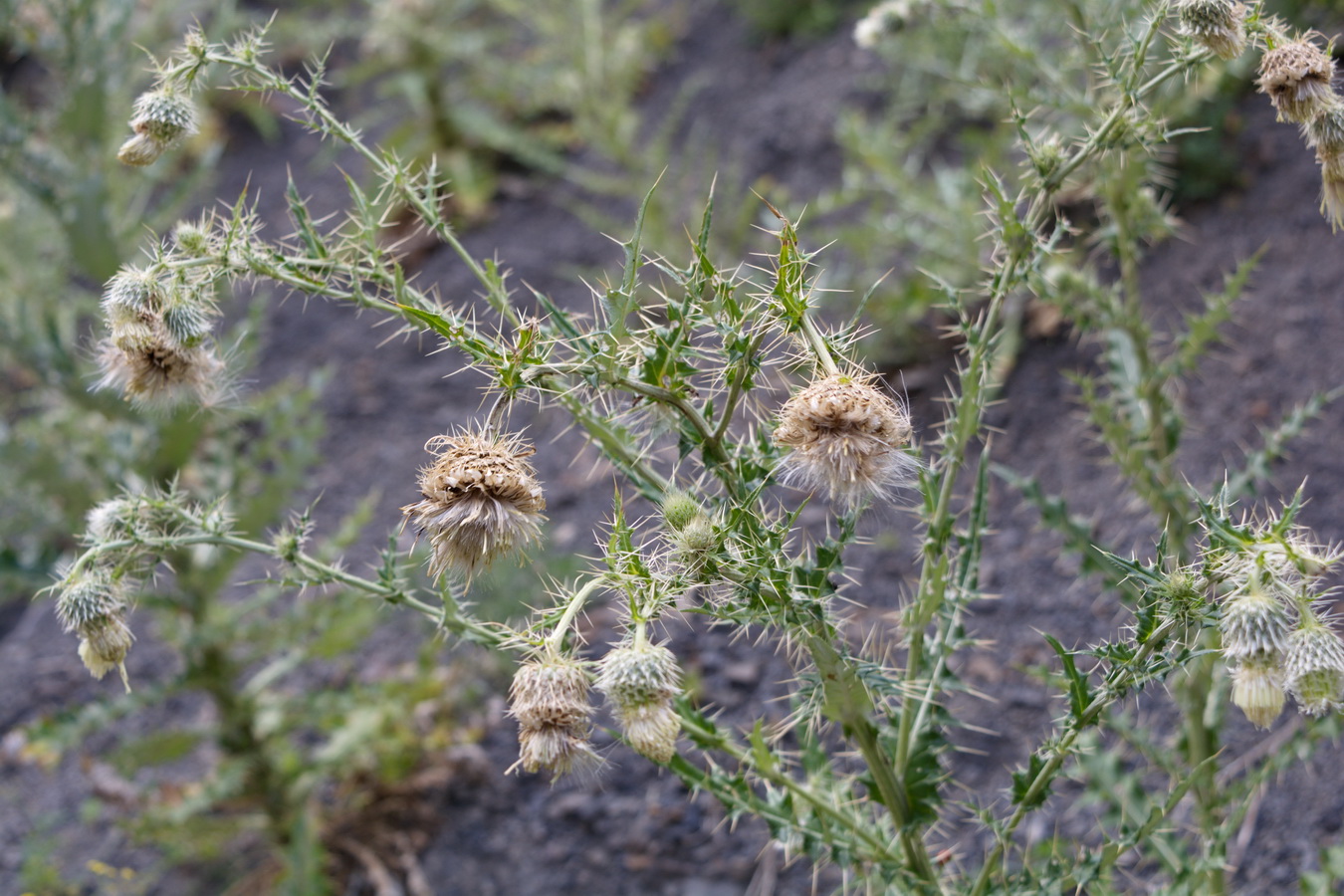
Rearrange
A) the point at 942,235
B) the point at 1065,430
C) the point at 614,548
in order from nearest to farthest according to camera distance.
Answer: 1. the point at 614,548
2. the point at 1065,430
3. the point at 942,235

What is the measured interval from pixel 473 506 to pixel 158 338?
528 millimetres

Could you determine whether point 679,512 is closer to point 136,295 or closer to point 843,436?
point 843,436

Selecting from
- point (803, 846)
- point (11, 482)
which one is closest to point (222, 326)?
point (11, 482)

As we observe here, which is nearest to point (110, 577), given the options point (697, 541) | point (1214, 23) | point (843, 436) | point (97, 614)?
point (97, 614)

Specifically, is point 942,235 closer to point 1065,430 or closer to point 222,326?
point 1065,430

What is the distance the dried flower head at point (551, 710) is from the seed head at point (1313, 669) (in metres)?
0.74

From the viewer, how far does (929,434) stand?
3.74 meters

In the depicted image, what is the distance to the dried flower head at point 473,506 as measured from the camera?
1199mm

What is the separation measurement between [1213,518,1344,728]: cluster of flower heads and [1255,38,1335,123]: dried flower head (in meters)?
0.56

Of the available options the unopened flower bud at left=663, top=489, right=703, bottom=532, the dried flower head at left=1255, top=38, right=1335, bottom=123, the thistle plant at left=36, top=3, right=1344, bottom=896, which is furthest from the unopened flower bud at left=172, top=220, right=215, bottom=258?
the dried flower head at left=1255, top=38, right=1335, bottom=123

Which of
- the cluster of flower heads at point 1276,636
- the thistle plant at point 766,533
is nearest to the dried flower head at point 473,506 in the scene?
the thistle plant at point 766,533

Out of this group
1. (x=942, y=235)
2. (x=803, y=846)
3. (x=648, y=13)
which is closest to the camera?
(x=803, y=846)

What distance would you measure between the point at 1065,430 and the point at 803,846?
7.24 ft

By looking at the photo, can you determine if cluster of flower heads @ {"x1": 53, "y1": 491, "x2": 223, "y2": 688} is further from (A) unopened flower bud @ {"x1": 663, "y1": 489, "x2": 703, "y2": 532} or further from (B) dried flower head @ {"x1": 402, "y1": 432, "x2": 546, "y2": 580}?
(A) unopened flower bud @ {"x1": 663, "y1": 489, "x2": 703, "y2": 532}
